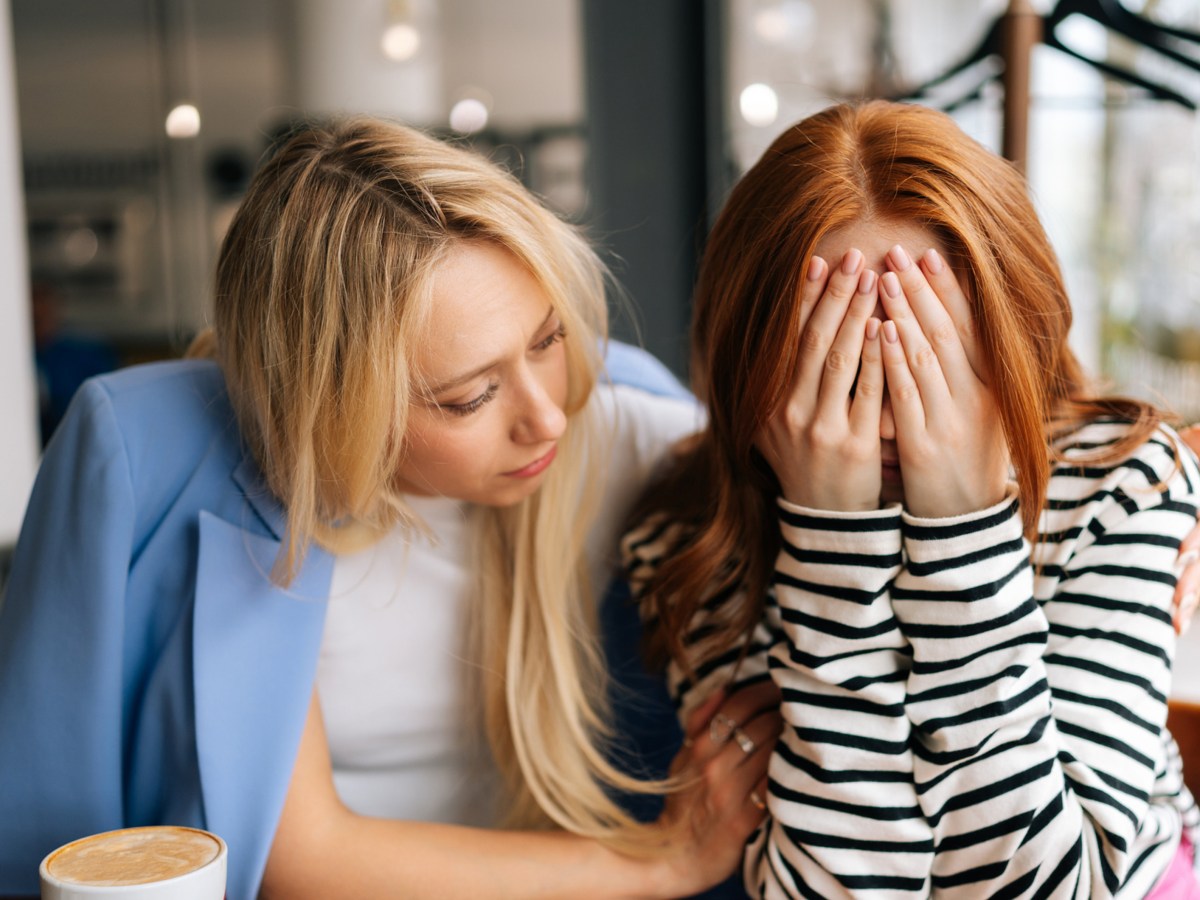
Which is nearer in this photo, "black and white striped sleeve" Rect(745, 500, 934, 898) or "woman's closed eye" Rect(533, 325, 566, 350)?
"black and white striped sleeve" Rect(745, 500, 934, 898)

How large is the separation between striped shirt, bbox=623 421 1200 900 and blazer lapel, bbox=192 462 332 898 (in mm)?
424

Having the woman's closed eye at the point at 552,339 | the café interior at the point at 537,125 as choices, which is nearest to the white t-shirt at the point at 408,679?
the woman's closed eye at the point at 552,339

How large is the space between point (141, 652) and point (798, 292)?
65cm

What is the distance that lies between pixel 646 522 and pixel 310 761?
1.35 ft

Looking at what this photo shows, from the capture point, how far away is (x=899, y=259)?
91 cm

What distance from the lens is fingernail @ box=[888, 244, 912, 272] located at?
907 millimetres

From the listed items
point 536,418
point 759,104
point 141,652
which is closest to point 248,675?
point 141,652

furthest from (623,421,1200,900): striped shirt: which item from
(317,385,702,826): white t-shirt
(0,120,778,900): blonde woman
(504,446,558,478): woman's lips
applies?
(317,385,702,826): white t-shirt

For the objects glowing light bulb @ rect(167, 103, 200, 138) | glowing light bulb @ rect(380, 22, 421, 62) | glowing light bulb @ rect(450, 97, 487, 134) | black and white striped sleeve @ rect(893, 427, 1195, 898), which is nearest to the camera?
black and white striped sleeve @ rect(893, 427, 1195, 898)

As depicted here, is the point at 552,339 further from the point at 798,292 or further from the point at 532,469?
the point at 798,292

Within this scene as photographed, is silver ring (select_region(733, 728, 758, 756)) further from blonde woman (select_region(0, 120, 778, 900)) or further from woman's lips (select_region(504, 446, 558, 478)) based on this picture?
woman's lips (select_region(504, 446, 558, 478))

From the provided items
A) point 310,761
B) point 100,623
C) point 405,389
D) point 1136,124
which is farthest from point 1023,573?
point 1136,124

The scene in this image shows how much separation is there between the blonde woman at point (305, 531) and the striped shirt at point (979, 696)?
134mm

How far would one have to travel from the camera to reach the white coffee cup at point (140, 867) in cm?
72
